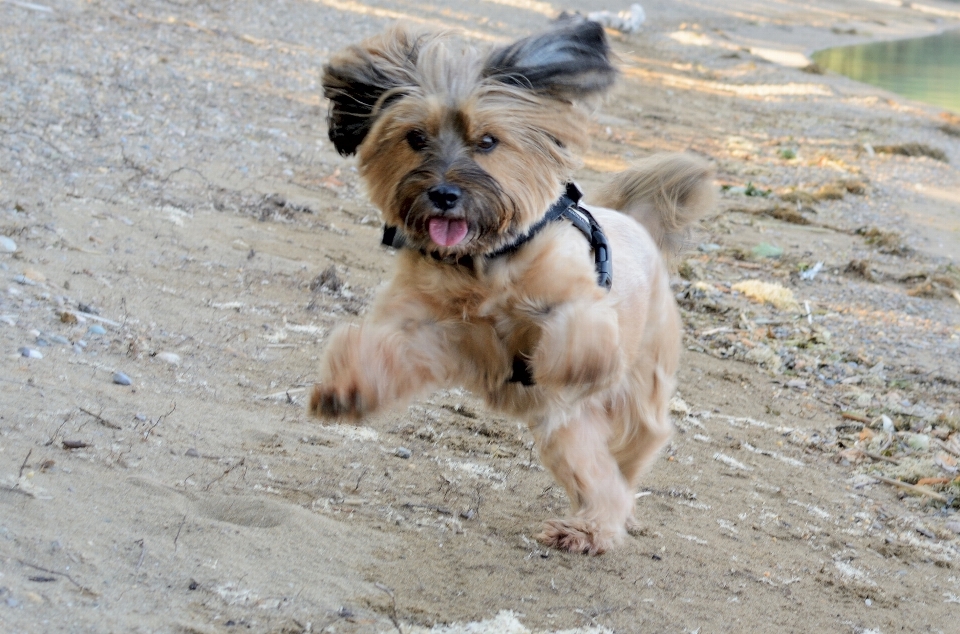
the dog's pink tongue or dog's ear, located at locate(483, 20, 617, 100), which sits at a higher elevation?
dog's ear, located at locate(483, 20, 617, 100)

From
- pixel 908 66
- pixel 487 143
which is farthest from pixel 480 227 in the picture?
pixel 908 66

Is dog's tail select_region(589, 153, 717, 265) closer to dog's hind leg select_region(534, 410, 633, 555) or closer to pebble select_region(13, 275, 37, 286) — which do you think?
dog's hind leg select_region(534, 410, 633, 555)

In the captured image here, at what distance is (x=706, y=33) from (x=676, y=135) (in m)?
16.9

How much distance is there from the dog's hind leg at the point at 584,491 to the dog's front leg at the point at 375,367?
2.08ft

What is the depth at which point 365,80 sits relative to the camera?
12.6 ft

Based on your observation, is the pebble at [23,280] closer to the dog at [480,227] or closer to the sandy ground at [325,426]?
the sandy ground at [325,426]

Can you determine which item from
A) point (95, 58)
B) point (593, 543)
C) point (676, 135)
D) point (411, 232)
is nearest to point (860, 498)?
point (593, 543)

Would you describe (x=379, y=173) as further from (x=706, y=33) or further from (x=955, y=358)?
(x=706, y=33)

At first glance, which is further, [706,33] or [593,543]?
[706,33]

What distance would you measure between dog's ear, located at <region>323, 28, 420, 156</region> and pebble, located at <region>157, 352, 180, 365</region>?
140cm

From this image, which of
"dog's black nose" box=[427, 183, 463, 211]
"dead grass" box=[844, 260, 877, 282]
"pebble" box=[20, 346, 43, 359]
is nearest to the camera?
"dog's black nose" box=[427, 183, 463, 211]

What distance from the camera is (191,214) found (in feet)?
23.3

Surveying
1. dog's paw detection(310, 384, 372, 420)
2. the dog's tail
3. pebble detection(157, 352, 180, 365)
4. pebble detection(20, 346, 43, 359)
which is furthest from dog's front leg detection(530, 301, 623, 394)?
pebble detection(20, 346, 43, 359)

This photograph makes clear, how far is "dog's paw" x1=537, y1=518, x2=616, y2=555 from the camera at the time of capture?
4.16 metres
